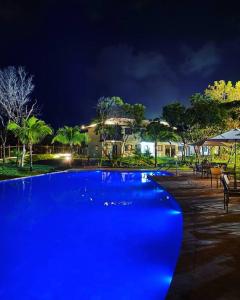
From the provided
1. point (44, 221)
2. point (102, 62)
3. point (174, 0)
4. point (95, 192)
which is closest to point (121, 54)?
point (102, 62)

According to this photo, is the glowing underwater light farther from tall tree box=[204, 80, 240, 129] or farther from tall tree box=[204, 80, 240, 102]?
tall tree box=[204, 80, 240, 102]

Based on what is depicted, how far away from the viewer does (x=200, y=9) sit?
43.4m

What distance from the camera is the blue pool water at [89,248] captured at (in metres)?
5.11

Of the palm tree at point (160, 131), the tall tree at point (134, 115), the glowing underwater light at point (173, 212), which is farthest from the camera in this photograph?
the tall tree at point (134, 115)

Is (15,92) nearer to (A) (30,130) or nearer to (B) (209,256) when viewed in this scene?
(A) (30,130)

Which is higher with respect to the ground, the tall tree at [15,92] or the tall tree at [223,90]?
the tall tree at [223,90]

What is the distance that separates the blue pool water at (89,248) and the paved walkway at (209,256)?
44 centimetres

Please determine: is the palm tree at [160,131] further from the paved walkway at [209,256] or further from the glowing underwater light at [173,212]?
the paved walkway at [209,256]

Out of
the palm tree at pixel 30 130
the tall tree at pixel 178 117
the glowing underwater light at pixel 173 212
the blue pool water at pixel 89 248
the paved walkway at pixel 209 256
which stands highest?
the tall tree at pixel 178 117

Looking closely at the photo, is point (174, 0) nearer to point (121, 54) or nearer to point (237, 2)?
point (237, 2)

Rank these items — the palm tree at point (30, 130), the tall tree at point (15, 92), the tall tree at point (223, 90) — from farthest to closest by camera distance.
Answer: the tall tree at point (223, 90) → the tall tree at point (15, 92) → the palm tree at point (30, 130)

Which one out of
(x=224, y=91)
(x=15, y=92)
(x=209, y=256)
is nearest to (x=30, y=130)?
(x=15, y=92)

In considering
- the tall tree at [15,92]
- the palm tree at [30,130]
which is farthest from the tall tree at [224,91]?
the palm tree at [30,130]

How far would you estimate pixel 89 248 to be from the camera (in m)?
7.02
